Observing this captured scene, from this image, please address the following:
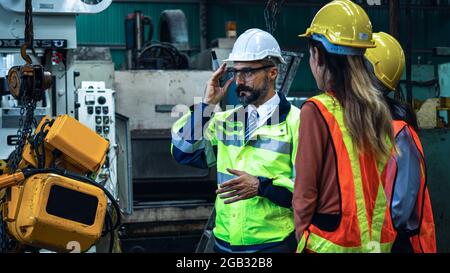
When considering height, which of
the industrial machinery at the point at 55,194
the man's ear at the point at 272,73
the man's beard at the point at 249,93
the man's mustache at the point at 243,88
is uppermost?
the man's ear at the point at 272,73

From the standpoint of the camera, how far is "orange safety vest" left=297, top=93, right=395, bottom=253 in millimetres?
2139

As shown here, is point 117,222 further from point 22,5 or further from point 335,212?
point 335,212

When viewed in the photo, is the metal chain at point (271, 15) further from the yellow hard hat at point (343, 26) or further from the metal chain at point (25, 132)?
the yellow hard hat at point (343, 26)

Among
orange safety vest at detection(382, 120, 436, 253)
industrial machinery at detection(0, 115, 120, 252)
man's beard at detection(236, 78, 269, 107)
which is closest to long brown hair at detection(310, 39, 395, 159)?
orange safety vest at detection(382, 120, 436, 253)

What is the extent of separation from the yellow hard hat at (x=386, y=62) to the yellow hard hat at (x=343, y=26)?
0.37 m

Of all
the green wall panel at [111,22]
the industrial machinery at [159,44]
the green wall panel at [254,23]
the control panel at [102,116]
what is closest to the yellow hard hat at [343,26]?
the control panel at [102,116]

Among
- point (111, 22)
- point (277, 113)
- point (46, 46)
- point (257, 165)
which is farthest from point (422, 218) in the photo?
point (111, 22)

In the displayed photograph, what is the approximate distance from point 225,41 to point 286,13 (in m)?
7.57

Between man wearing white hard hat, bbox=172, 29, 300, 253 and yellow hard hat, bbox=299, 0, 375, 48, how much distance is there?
2.38 ft

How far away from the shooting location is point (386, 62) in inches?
111

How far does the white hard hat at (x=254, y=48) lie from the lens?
325 cm

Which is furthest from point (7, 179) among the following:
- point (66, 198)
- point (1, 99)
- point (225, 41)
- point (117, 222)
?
point (225, 41)

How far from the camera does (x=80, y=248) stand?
3.57 metres

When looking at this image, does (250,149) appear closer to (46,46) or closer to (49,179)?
(49,179)
